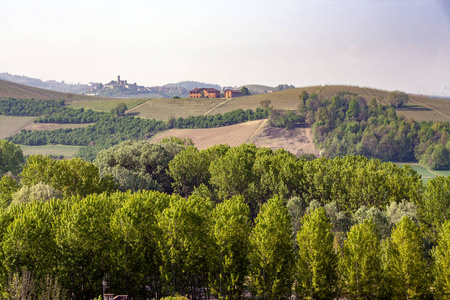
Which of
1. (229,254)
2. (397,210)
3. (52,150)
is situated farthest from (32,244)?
(52,150)

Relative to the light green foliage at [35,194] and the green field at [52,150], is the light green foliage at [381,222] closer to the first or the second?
the light green foliage at [35,194]

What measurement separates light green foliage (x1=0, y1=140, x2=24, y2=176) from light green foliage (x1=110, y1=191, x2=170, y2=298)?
77.9m

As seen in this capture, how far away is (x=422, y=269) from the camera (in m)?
40.2

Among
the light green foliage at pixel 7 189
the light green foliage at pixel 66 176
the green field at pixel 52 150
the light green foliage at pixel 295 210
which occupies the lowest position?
the green field at pixel 52 150

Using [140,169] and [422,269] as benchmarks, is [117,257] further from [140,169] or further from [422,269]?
[140,169]

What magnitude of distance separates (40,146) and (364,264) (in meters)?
171

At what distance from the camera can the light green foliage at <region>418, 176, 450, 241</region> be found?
59.4 m

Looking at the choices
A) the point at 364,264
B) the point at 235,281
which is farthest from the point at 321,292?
the point at 235,281

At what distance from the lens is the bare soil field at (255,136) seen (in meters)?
176

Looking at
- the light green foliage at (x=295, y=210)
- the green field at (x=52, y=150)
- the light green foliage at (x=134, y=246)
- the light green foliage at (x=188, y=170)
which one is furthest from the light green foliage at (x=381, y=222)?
the green field at (x=52, y=150)

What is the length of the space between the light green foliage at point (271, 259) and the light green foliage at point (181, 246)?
5017 mm

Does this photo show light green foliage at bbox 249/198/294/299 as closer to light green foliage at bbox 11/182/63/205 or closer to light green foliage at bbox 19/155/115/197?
light green foliage at bbox 11/182/63/205

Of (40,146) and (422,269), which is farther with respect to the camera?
(40,146)

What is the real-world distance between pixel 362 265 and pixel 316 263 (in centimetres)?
424
